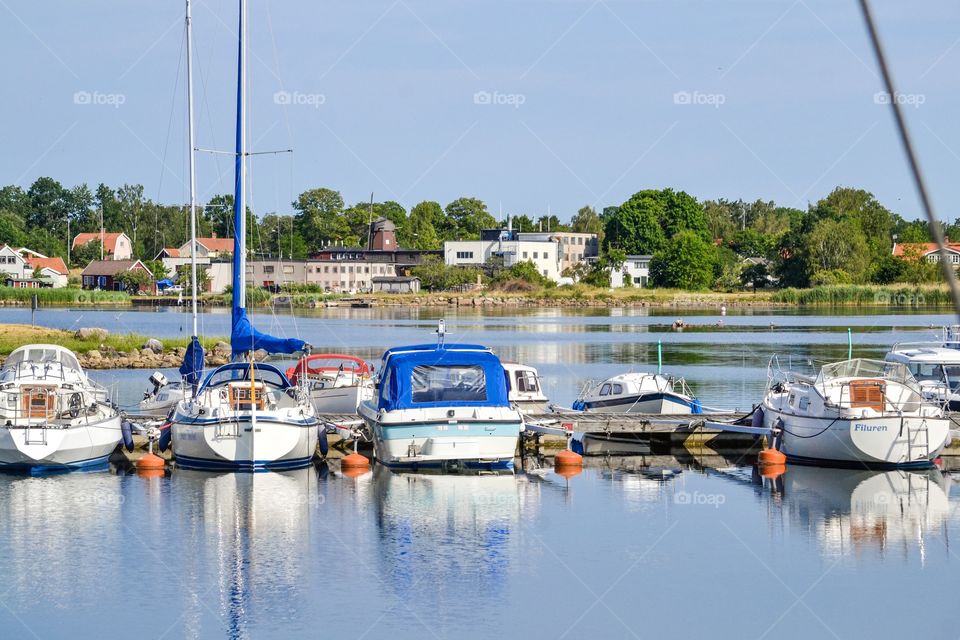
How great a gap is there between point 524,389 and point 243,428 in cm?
1137

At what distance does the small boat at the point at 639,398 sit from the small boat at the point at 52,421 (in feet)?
51.9

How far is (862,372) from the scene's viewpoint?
3547 cm

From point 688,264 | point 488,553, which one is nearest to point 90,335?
point 488,553

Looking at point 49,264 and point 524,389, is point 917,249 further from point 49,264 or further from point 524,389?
point 524,389

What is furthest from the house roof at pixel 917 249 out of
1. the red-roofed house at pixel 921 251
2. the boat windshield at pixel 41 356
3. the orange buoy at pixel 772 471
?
the boat windshield at pixel 41 356

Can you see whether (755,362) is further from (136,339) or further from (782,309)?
(782,309)

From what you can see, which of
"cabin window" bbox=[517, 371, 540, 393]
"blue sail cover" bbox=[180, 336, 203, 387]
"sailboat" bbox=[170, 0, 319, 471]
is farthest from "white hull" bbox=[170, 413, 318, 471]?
"cabin window" bbox=[517, 371, 540, 393]

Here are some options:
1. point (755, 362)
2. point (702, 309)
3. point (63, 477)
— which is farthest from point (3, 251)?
point (63, 477)

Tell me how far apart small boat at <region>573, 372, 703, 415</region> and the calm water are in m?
3.69

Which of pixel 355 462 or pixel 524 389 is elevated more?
pixel 524 389

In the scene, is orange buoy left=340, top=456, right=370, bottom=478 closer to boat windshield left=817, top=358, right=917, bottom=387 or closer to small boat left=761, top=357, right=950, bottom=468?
small boat left=761, top=357, right=950, bottom=468

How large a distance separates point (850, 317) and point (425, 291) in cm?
7152

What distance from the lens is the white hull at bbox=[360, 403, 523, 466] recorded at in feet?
106

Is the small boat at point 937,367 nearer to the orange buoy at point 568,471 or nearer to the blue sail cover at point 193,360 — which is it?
the orange buoy at point 568,471
